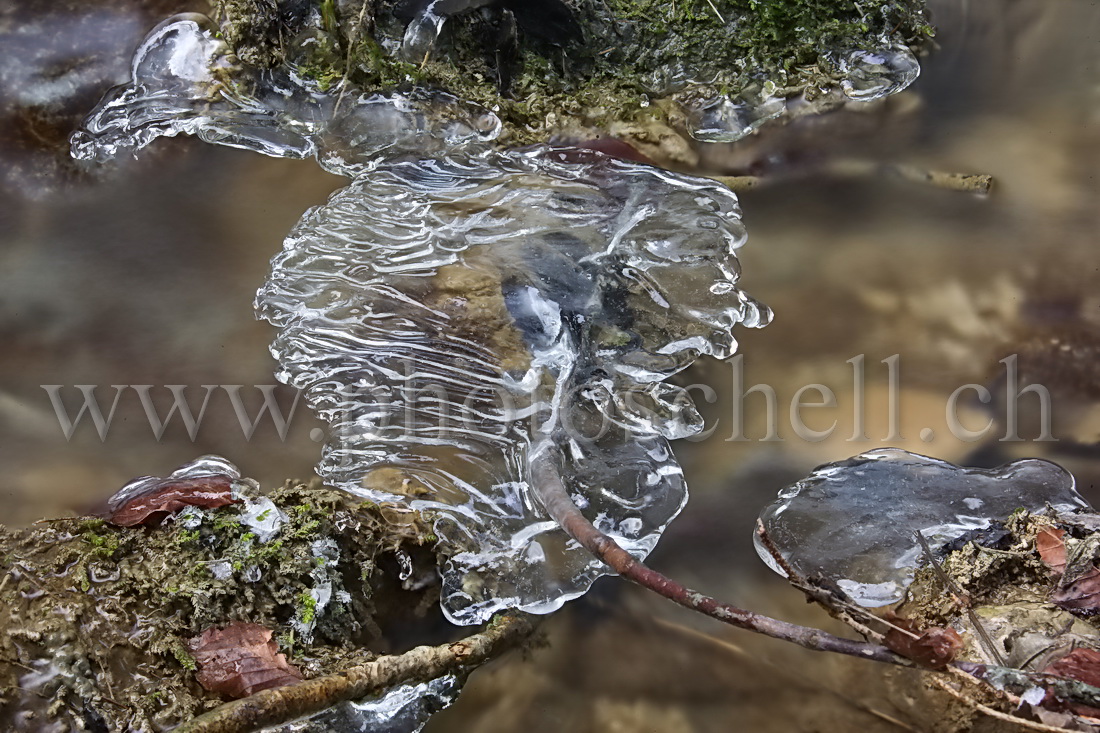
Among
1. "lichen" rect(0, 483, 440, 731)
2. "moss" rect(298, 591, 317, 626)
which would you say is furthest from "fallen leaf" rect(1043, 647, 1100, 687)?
"moss" rect(298, 591, 317, 626)

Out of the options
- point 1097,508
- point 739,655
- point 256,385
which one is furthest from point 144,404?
point 1097,508

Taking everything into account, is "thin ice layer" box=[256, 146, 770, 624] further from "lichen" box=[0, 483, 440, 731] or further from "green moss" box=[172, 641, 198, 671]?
"green moss" box=[172, 641, 198, 671]

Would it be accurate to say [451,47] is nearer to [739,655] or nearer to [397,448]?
[397,448]

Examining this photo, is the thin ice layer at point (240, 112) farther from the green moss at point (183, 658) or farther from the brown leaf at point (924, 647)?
the brown leaf at point (924, 647)

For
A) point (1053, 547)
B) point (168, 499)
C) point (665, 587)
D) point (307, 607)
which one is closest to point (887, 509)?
point (1053, 547)

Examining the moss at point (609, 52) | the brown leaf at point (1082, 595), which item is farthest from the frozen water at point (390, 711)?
the moss at point (609, 52)
